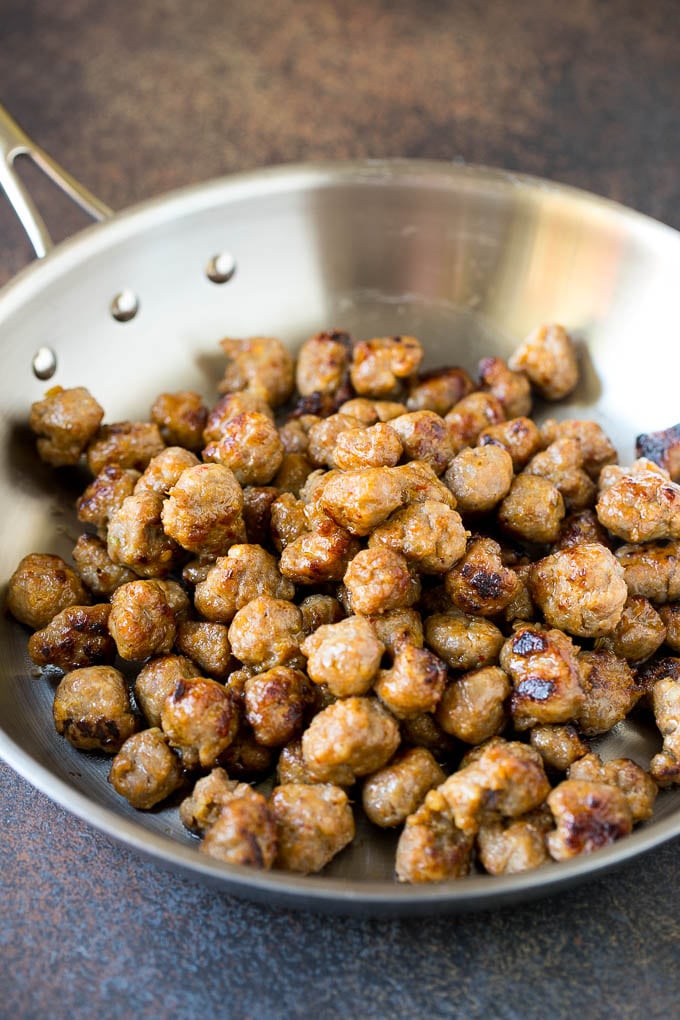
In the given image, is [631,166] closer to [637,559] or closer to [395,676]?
[637,559]

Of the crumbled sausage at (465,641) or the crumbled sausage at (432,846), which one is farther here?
the crumbled sausage at (465,641)

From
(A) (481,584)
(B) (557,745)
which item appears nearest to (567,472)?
(A) (481,584)

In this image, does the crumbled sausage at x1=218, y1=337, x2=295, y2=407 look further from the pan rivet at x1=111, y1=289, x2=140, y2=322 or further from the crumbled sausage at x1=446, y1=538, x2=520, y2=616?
the crumbled sausage at x1=446, y1=538, x2=520, y2=616

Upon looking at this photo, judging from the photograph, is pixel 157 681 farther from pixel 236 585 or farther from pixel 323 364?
pixel 323 364

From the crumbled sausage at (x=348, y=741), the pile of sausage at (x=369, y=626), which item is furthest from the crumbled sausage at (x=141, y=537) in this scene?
the crumbled sausage at (x=348, y=741)

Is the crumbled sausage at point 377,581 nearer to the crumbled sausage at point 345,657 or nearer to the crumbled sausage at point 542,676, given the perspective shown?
the crumbled sausage at point 345,657

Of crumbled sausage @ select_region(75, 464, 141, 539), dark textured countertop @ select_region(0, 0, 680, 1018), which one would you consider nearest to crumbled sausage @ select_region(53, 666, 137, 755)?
dark textured countertop @ select_region(0, 0, 680, 1018)
